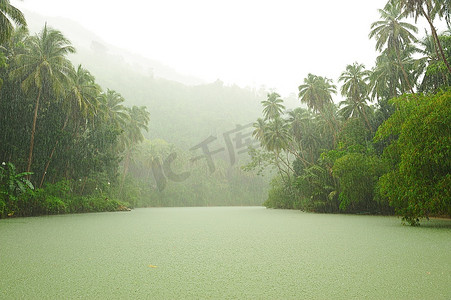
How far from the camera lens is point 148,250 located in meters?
5.10

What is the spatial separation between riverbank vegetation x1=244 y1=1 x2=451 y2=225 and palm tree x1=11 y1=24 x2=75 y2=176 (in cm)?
1550

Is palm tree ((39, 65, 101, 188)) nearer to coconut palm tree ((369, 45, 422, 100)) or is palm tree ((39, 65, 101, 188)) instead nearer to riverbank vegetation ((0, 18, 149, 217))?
riverbank vegetation ((0, 18, 149, 217))

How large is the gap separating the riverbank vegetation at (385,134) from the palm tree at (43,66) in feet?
50.8

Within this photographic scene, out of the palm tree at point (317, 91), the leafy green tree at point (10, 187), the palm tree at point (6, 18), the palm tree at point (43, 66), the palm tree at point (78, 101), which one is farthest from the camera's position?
the palm tree at point (317, 91)

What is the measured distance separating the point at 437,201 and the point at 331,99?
18.7 metres

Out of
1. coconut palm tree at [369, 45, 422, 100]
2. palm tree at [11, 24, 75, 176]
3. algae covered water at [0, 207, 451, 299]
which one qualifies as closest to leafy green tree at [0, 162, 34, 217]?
palm tree at [11, 24, 75, 176]

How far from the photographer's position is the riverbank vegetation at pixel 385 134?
8164 mm

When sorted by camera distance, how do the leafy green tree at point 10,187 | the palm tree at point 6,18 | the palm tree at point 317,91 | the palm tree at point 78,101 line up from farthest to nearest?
the palm tree at point 317,91
the palm tree at point 78,101
the leafy green tree at point 10,187
the palm tree at point 6,18

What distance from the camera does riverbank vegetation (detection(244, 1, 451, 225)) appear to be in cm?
816

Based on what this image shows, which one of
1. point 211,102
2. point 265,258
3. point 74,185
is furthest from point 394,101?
point 211,102

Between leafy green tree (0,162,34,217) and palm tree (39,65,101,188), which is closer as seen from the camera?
leafy green tree (0,162,34,217)

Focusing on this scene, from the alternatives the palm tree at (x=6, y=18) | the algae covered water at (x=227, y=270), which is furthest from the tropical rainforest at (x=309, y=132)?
the algae covered water at (x=227, y=270)

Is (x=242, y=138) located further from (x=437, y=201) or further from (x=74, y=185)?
(x=437, y=201)

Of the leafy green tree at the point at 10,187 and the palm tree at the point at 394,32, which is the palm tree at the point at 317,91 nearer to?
the palm tree at the point at 394,32
